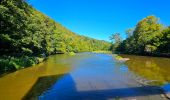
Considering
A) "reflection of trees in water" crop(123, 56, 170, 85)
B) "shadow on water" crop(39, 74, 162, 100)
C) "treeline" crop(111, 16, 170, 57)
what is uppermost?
"treeline" crop(111, 16, 170, 57)

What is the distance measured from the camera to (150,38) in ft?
265

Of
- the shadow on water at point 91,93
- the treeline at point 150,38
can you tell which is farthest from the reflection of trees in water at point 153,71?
the treeline at point 150,38

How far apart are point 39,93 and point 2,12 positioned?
1376 cm

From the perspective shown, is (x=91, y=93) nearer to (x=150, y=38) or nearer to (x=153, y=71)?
(x=153, y=71)

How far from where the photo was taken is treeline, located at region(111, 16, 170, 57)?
73562 millimetres

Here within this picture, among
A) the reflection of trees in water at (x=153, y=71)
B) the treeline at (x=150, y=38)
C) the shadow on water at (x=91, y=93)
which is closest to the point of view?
the shadow on water at (x=91, y=93)

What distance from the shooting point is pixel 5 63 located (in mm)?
26719

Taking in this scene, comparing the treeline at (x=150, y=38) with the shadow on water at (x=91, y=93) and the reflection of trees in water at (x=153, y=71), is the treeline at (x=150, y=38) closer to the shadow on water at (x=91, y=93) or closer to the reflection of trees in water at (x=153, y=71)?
the reflection of trees in water at (x=153, y=71)

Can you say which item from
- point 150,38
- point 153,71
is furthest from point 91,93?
point 150,38

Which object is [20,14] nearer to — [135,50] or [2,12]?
[2,12]

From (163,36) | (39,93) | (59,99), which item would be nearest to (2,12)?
(39,93)

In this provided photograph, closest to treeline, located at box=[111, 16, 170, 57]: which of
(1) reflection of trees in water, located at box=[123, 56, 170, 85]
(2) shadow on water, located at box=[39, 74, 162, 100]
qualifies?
(1) reflection of trees in water, located at box=[123, 56, 170, 85]

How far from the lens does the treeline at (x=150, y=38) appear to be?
73.6m

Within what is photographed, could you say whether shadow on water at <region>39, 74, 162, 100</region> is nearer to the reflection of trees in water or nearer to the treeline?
the reflection of trees in water
